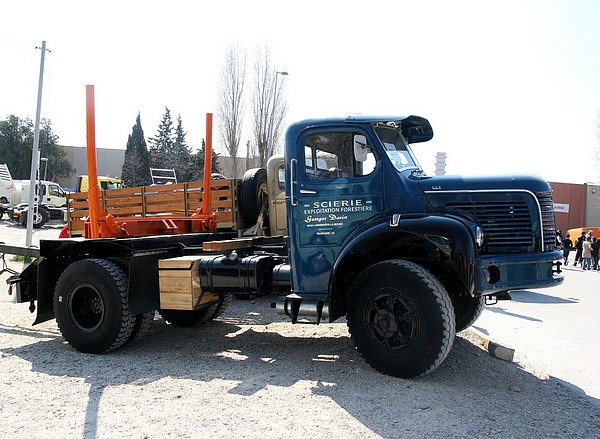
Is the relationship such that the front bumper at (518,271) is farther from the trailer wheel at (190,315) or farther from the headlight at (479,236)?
the trailer wheel at (190,315)

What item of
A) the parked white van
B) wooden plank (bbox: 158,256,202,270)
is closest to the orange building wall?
wooden plank (bbox: 158,256,202,270)

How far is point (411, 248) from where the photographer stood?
5422mm

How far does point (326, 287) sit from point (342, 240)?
55 cm

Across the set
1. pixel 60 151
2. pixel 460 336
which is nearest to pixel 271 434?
pixel 460 336

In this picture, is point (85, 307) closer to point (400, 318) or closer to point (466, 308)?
point (400, 318)

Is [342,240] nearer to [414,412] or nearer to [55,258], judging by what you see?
[414,412]

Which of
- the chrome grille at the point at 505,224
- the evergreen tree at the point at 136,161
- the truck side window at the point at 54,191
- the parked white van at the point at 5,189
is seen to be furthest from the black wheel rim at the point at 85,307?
the evergreen tree at the point at 136,161

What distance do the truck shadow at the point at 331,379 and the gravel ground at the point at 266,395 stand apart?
0.04ft

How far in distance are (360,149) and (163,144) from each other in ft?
160

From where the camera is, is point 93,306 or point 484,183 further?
point 93,306

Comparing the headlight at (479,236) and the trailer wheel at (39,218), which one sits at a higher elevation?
the headlight at (479,236)

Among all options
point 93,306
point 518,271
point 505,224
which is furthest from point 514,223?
point 93,306

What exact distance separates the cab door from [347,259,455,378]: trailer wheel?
1.68ft

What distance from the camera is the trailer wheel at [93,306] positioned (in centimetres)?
595
